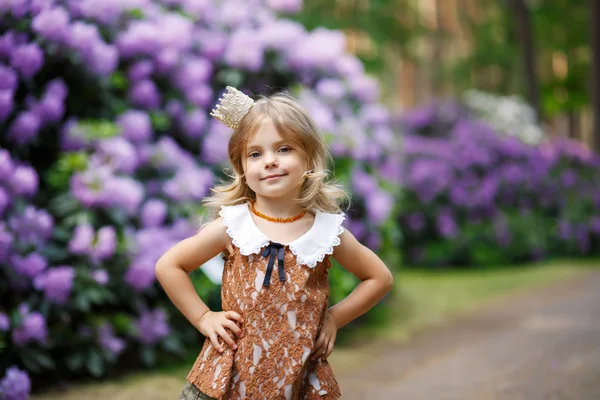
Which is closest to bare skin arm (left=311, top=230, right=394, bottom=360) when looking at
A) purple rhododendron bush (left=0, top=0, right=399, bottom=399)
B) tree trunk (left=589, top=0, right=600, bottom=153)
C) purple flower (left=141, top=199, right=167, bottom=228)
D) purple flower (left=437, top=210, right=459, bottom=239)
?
purple rhododendron bush (left=0, top=0, right=399, bottom=399)

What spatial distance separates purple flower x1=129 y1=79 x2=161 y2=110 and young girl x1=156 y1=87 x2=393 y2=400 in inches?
75.6

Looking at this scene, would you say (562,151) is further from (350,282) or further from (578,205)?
(350,282)

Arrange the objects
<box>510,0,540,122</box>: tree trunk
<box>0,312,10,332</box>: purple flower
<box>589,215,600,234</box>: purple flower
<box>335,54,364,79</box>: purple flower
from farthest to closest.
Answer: <box>510,0,540,122</box>: tree trunk, <box>589,215,600,234</box>: purple flower, <box>335,54,364,79</box>: purple flower, <box>0,312,10,332</box>: purple flower

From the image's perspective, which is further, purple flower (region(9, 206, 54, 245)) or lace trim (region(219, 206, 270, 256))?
purple flower (region(9, 206, 54, 245))

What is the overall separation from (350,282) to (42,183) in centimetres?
193

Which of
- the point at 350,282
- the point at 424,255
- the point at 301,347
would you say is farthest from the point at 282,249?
the point at 424,255

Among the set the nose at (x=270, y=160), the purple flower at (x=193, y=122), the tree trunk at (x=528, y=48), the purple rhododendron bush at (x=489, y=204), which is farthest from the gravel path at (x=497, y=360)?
the tree trunk at (x=528, y=48)

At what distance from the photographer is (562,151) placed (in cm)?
1020

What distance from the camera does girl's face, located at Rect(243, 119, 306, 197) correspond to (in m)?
2.04

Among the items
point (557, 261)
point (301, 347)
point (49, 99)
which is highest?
point (49, 99)

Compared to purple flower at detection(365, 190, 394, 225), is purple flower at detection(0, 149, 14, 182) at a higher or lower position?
higher

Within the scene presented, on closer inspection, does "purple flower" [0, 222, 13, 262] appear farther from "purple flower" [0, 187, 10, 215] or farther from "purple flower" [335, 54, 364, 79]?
"purple flower" [335, 54, 364, 79]

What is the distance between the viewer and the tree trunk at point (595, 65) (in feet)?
37.4

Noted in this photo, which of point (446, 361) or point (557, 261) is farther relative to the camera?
point (557, 261)
